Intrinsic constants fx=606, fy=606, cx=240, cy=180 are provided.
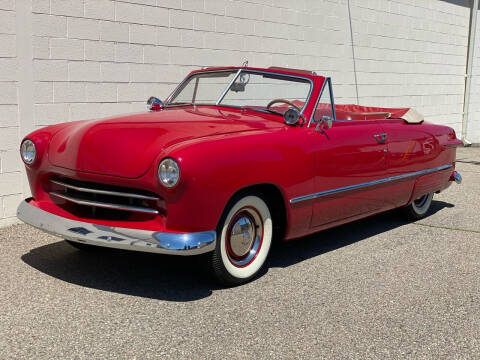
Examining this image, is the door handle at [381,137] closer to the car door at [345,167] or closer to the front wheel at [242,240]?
the car door at [345,167]

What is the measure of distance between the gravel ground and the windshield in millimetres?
1238

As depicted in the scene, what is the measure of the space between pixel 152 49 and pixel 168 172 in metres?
3.46

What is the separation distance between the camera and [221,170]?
12.1ft

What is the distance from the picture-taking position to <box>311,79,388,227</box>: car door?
455cm

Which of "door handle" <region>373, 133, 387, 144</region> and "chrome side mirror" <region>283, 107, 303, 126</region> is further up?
"chrome side mirror" <region>283, 107, 303, 126</region>

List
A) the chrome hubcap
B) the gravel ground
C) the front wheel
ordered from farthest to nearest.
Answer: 1. the chrome hubcap
2. the front wheel
3. the gravel ground

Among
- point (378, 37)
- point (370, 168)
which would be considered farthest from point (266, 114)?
point (378, 37)

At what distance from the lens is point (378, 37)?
10.5 m

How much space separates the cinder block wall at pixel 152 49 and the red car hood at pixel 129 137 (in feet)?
4.97

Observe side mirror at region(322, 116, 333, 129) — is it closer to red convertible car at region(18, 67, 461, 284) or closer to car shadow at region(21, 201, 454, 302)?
red convertible car at region(18, 67, 461, 284)

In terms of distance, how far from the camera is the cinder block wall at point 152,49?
5.59 meters

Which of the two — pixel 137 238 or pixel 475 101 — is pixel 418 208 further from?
pixel 475 101

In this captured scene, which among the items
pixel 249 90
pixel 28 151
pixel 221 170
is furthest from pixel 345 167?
pixel 28 151

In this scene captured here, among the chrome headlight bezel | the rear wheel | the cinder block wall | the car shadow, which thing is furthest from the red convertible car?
the cinder block wall
